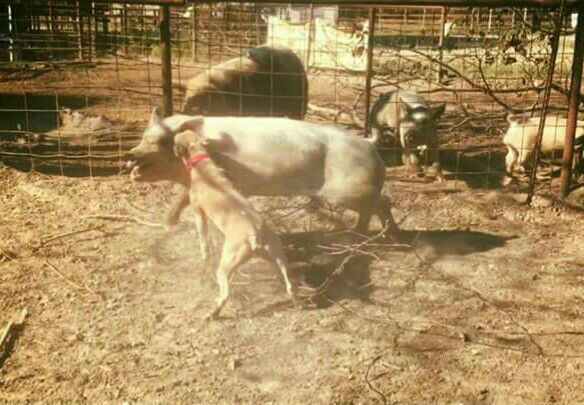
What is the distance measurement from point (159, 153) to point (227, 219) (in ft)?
2.50

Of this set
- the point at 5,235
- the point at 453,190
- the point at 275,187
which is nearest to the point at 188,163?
the point at 275,187

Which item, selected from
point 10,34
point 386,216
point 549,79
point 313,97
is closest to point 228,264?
point 386,216

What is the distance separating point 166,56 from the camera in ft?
19.6

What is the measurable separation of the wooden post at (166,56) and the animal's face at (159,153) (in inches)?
69.0

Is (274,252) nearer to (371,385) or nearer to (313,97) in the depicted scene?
(371,385)

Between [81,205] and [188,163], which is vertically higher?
[188,163]

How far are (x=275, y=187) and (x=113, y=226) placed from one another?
1.34 m

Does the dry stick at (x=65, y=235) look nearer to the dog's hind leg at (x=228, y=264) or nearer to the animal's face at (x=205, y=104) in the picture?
the dog's hind leg at (x=228, y=264)

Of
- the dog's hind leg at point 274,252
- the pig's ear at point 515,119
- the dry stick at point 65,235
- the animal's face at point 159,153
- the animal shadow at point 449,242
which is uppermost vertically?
the animal's face at point 159,153

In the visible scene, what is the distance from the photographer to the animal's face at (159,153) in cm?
426

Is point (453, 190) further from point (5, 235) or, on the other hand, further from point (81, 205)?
point (5, 235)

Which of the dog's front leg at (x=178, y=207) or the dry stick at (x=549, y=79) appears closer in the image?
the dog's front leg at (x=178, y=207)

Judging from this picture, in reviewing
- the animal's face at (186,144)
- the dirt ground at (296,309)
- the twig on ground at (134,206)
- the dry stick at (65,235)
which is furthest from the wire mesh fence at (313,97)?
the animal's face at (186,144)

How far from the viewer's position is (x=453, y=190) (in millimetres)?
6422
